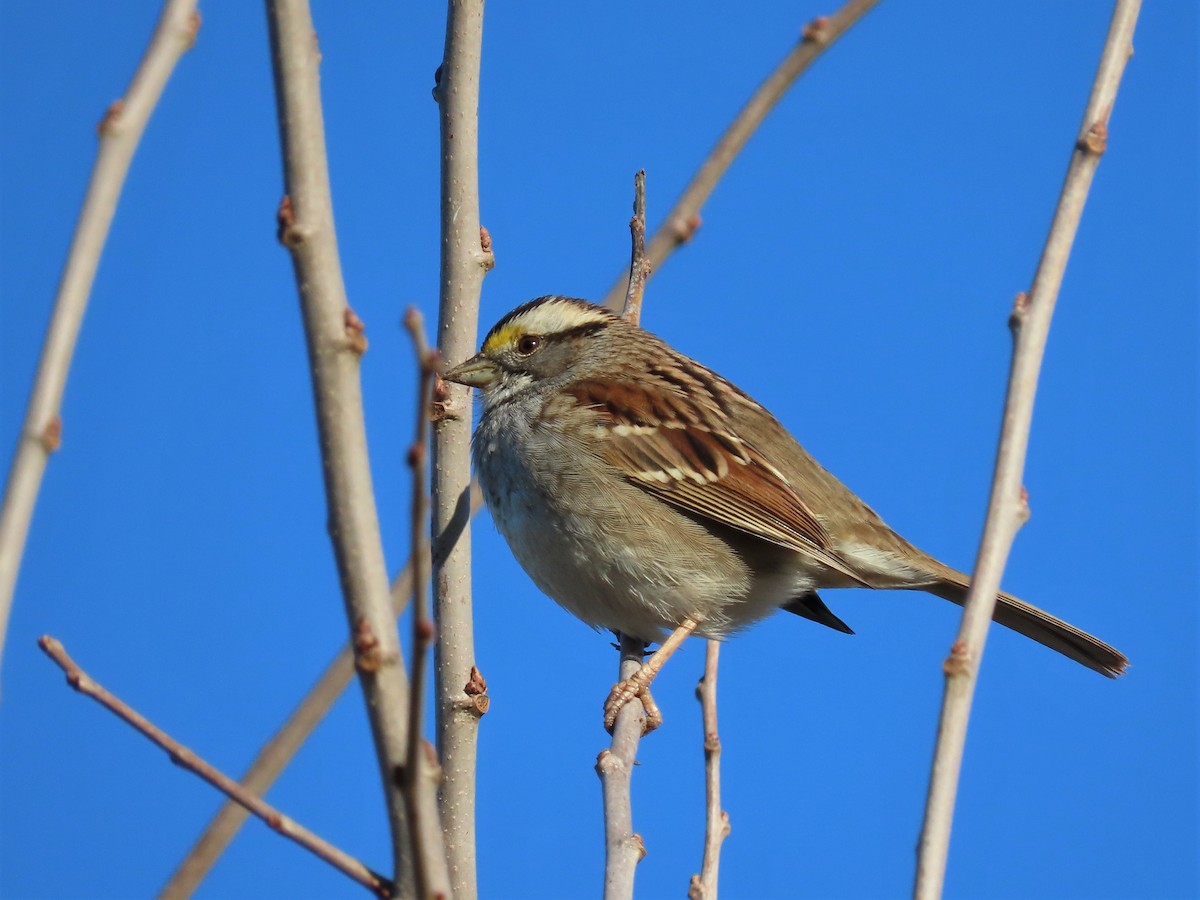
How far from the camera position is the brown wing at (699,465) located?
4.45 metres

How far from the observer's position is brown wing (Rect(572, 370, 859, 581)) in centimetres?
445

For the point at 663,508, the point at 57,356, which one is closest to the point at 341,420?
the point at 57,356

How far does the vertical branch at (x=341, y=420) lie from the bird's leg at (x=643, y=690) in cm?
225

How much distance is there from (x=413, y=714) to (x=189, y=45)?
836 millimetres

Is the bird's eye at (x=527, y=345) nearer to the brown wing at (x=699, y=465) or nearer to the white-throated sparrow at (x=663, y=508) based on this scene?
the white-throated sparrow at (x=663, y=508)

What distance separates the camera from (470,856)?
2.65 meters

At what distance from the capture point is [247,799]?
68.9 inches

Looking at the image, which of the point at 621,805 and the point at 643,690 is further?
the point at 643,690

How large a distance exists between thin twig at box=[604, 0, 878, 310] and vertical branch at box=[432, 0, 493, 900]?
384 mm

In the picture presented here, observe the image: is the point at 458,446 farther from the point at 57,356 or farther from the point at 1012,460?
the point at 57,356

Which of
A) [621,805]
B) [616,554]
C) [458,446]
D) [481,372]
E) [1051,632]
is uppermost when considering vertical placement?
[1051,632]

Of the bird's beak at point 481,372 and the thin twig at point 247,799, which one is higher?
the bird's beak at point 481,372

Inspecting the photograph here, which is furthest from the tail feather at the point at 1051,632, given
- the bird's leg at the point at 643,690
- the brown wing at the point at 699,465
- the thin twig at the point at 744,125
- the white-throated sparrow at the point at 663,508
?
the thin twig at the point at 744,125

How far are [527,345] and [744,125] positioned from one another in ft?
6.95
